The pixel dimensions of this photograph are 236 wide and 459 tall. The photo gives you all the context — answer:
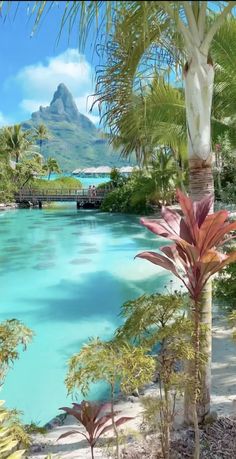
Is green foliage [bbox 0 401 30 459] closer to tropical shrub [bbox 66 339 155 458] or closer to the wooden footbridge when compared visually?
tropical shrub [bbox 66 339 155 458]

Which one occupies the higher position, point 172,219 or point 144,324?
point 172,219

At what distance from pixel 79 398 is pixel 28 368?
1.23m

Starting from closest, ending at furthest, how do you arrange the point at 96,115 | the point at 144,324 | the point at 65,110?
the point at 144,324
the point at 96,115
the point at 65,110

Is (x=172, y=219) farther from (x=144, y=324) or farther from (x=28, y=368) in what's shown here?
(x=28, y=368)

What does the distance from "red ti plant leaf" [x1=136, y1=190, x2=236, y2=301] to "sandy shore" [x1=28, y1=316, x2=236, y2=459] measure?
114 cm

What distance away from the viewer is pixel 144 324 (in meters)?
2.36

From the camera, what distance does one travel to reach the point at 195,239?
2289 mm

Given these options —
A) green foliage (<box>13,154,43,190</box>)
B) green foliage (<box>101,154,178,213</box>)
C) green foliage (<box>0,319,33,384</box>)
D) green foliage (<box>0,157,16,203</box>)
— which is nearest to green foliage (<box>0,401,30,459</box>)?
green foliage (<box>0,319,33,384</box>)

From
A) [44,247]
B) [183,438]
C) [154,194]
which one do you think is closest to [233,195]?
[183,438]

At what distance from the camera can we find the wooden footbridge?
29.0 metres

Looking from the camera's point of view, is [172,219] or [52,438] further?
[52,438]

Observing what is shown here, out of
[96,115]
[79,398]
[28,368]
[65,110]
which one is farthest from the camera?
[65,110]

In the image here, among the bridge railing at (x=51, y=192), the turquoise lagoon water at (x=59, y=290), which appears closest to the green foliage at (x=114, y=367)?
the turquoise lagoon water at (x=59, y=290)

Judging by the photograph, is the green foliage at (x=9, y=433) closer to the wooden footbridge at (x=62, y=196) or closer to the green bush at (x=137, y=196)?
the green bush at (x=137, y=196)
